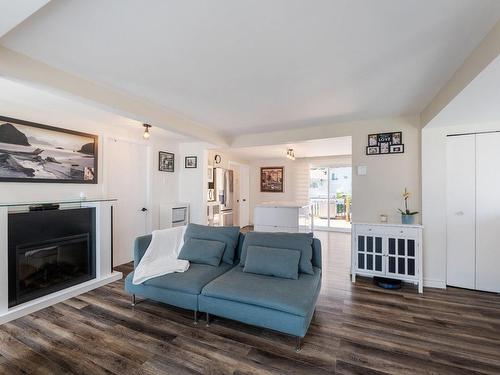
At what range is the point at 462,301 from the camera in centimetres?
279

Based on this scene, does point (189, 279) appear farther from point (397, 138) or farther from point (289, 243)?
point (397, 138)

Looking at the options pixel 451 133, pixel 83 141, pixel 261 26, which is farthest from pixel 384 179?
pixel 83 141

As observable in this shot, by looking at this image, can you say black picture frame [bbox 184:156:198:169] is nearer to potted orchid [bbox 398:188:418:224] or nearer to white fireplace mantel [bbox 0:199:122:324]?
white fireplace mantel [bbox 0:199:122:324]

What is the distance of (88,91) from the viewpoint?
2.29m

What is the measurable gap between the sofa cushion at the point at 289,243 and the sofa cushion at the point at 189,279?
389 mm

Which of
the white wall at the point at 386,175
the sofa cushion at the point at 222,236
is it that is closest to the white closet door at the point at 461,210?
the white wall at the point at 386,175

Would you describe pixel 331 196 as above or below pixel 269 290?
above

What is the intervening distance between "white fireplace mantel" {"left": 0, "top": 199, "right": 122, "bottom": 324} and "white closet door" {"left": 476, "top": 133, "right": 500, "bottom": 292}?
15.9 feet

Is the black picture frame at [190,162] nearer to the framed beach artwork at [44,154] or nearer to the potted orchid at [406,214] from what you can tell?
the framed beach artwork at [44,154]

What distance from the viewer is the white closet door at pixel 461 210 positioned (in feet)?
10.0

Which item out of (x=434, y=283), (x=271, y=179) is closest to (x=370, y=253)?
(x=434, y=283)

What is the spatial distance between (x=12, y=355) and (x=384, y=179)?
4.39 meters

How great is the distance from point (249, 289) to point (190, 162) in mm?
3461

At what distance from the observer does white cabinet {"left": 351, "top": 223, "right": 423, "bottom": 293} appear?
10.1 feet
